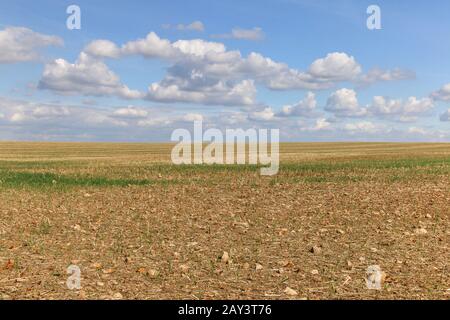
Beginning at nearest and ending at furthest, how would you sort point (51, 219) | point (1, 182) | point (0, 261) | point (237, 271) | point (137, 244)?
point (237, 271), point (0, 261), point (137, 244), point (51, 219), point (1, 182)

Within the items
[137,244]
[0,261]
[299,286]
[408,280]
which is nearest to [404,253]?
[408,280]

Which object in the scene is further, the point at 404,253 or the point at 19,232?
the point at 19,232

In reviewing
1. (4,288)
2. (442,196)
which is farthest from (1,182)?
(442,196)

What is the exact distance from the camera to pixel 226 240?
14422 mm

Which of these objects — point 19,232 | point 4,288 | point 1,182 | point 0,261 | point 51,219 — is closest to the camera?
point 4,288

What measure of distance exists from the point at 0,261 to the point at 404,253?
9973 millimetres

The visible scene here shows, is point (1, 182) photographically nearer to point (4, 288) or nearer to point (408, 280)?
point (4, 288)

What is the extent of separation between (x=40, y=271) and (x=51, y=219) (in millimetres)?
6936

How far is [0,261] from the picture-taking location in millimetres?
12242

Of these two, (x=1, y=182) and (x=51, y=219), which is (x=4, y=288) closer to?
(x=51, y=219)

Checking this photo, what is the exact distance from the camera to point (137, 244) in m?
13.9

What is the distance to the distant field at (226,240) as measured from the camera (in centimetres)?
1012

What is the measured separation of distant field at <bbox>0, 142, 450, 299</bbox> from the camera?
10117 millimetres
